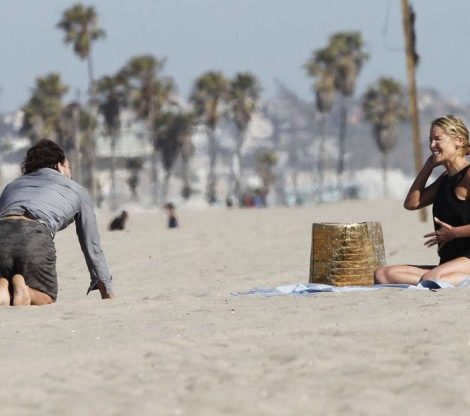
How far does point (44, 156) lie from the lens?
30.2ft

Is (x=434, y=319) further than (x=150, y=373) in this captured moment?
Yes

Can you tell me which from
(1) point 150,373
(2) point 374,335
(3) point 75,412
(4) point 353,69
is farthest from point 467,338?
(4) point 353,69

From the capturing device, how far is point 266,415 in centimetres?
514

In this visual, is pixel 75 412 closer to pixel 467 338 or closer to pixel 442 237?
pixel 467 338

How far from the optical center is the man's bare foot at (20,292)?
28.5 ft

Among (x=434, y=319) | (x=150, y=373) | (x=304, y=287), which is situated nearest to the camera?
(x=150, y=373)

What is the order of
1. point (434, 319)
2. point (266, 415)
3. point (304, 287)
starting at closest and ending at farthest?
point (266, 415)
point (434, 319)
point (304, 287)

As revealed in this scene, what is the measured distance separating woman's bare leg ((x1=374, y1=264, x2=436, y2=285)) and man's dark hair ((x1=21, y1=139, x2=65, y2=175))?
250 centimetres

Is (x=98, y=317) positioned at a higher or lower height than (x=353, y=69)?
lower

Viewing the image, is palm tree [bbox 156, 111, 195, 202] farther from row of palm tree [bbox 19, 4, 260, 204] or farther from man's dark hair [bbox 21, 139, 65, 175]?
man's dark hair [bbox 21, 139, 65, 175]

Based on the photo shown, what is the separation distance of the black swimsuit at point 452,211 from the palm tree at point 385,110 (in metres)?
101

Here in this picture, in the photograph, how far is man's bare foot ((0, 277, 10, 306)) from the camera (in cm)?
868

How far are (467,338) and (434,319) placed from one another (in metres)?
0.71

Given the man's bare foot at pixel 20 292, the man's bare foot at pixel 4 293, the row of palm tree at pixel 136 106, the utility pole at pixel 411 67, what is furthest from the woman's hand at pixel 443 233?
the row of palm tree at pixel 136 106
